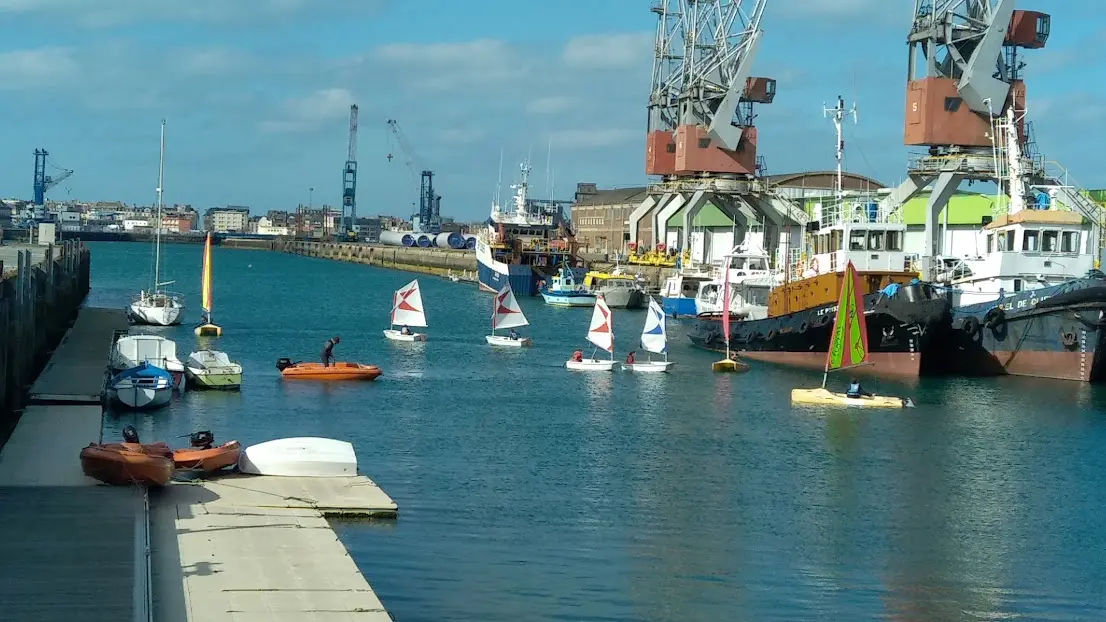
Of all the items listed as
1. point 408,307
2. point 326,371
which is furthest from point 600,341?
point 408,307

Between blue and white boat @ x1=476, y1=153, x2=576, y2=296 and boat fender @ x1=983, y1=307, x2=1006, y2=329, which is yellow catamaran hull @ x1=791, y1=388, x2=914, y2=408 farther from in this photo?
blue and white boat @ x1=476, y1=153, x2=576, y2=296

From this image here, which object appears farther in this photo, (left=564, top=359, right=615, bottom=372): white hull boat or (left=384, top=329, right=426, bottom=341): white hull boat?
(left=384, top=329, right=426, bottom=341): white hull boat

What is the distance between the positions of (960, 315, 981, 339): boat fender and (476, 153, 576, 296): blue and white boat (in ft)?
213

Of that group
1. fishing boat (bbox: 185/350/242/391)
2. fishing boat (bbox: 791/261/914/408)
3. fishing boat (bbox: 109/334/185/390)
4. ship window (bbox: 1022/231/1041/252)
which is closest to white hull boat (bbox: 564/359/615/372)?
fishing boat (bbox: 791/261/914/408)

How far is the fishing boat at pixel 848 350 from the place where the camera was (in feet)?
156

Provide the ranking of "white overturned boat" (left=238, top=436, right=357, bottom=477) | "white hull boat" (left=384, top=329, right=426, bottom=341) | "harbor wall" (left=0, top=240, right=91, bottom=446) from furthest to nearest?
"white hull boat" (left=384, top=329, right=426, bottom=341), "harbor wall" (left=0, top=240, right=91, bottom=446), "white overturned boat" (left=238, top=436, right=357, bottom=477)

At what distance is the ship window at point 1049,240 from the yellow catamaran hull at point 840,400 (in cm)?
1180

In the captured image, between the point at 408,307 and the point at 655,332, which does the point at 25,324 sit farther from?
the point at 408,307

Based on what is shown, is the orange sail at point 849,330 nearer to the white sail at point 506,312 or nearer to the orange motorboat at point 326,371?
the orange motorboat at point 326,371

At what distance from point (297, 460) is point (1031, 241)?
37.8 m

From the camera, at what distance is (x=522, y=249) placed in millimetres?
123688

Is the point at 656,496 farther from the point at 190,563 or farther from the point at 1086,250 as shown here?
the point at 1086,250

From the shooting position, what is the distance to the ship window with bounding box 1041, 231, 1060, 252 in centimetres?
5688

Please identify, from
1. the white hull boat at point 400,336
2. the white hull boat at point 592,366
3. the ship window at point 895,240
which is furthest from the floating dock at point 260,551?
the white hull boat at point 400,336
